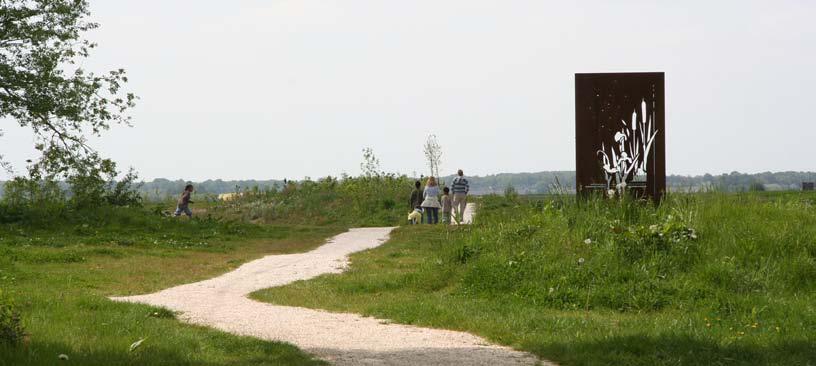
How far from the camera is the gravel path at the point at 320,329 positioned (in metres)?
8.91

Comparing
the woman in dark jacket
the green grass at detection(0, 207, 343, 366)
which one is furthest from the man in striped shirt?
the green grass at detection(0, 207, 343, 366)

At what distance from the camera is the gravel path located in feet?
29.2

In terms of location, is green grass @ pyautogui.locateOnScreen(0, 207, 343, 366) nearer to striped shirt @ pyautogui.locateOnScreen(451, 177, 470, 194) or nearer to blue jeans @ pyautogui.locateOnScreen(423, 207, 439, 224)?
blue jeans @ pyautogui.locateOnScreen(423, 207, 439, 224)

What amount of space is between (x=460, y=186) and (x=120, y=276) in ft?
49.8

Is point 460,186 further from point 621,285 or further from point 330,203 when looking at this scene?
point 621,285

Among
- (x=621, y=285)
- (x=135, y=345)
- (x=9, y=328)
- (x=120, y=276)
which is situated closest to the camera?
(x=9, y=328)

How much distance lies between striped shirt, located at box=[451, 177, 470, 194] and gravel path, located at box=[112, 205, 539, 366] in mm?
12858

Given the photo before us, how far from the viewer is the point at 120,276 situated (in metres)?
17.6

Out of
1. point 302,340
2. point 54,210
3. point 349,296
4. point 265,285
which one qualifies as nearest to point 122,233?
point 54,210

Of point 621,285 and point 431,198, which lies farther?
point 431,198

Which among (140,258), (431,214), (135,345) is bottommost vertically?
(140,258)

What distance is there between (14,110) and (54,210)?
3.81 m

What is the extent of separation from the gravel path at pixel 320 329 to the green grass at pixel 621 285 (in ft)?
1.74

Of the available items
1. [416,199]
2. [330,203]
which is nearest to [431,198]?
[416,199]
